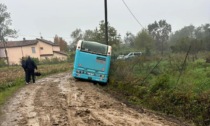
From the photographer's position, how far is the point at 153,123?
7.57 meters

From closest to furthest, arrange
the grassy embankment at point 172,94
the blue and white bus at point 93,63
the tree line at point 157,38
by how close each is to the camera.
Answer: the grassy embankment at point 172,94
the blue and white bus at point 93,63
the tree line at point 157,38

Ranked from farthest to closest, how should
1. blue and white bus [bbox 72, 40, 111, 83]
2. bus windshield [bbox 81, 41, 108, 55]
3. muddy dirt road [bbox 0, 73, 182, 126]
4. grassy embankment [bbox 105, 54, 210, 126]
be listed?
1. bus windshield [bbox 81, 41, 108, 55]
2. blue and white bus [bbox 72, 40, 111, 83]
3. grassy embankment [bbox 105, 54, 210, 126]
4. muddy dirt road [bbox 0, 73, 182, 126]

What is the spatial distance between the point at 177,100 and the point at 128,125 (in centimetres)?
304

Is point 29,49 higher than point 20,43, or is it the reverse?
point 20,43

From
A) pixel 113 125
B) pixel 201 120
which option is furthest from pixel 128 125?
pixel 201 120

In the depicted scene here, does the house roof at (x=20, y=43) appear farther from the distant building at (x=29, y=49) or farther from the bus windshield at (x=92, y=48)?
the bus windshield at (x=92, y=48)

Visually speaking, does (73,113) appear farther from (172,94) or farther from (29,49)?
(29,49)

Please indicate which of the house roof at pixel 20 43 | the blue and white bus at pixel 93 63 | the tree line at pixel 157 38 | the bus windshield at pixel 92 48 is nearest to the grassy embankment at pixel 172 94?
the blue and white bus at pixel 93 63

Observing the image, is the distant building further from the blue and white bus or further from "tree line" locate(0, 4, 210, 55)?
the blue and white bus

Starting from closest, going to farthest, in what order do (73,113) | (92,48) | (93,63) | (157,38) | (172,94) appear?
(73,113), (172,94), (93,63), (92,48), (157,38)

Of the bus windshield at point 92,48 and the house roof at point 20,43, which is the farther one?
the house roof at point 20,43

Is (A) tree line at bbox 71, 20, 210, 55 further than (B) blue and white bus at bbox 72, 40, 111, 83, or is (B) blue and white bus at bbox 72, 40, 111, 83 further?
Result: (A) tree line at bbox 71, 20, 210, 55

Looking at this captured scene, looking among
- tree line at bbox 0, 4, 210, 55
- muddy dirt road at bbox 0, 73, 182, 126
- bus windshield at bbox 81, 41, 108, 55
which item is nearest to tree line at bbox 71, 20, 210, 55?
tree line at bbox 0, 4, 210, 55

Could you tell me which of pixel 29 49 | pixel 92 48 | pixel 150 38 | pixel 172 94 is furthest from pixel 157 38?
pixel 172 94
